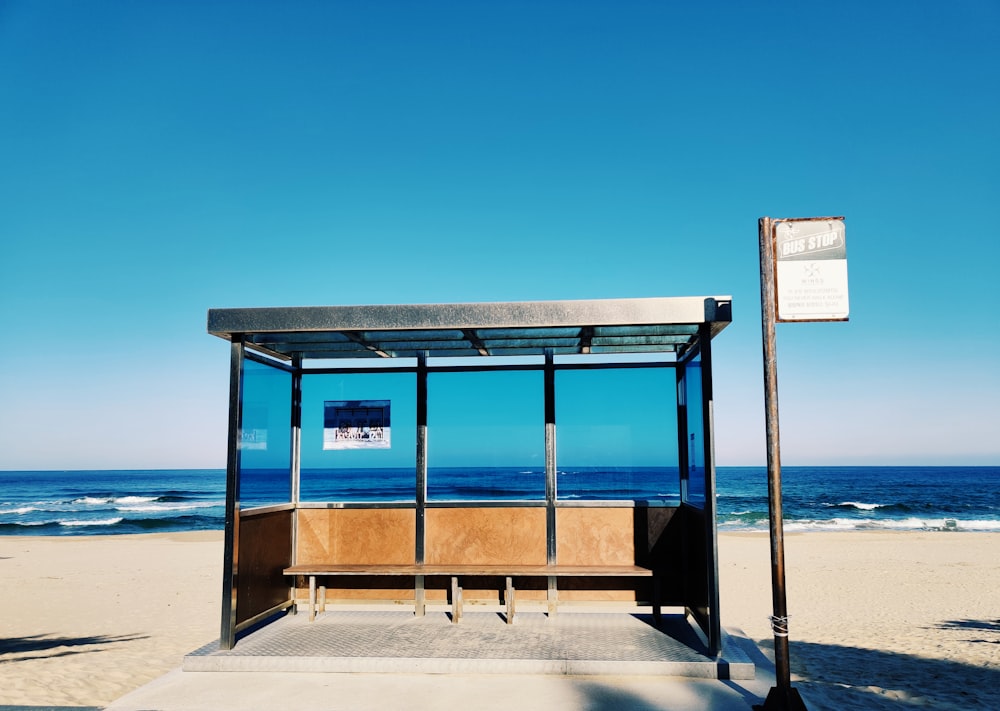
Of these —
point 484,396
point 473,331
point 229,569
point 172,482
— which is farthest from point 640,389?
point 172,482

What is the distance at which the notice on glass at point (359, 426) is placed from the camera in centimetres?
751

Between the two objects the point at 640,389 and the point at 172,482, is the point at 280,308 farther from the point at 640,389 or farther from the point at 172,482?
the point at 172,482

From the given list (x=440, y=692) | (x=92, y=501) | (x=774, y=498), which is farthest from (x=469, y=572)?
(x=92, y=501)

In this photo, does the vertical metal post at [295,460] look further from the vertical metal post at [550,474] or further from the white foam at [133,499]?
the white foam at [133,499]

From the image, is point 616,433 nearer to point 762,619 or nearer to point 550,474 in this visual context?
point 550,474

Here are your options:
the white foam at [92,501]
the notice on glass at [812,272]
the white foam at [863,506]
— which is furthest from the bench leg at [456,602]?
the white foam at [92,501]

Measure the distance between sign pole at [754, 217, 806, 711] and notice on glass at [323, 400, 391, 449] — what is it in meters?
4.01

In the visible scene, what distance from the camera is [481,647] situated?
5.88 metres

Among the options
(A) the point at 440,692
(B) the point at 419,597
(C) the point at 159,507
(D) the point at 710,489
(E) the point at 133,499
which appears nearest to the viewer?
(A) the point at 440,692

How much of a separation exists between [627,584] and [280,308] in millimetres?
4021

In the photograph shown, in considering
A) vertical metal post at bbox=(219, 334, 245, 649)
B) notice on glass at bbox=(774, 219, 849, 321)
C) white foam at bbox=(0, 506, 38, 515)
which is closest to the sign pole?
notice on glass at bbox=(774, 219, 849, 321)

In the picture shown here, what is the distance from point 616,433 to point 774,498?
280cm

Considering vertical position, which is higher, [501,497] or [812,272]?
[812,272]

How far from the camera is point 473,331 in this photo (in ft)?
20.1
